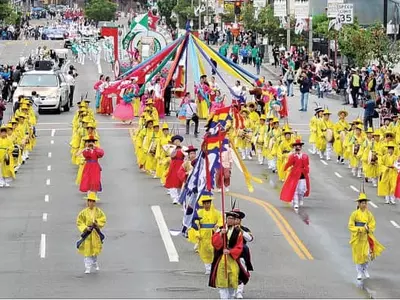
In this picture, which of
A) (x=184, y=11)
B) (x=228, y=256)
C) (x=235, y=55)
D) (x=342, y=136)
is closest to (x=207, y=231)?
(x=228, y=256)

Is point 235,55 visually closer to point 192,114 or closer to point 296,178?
point 192,114

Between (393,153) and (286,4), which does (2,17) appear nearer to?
(286,4)

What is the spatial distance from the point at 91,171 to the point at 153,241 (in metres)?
4.48

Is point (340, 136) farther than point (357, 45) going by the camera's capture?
No

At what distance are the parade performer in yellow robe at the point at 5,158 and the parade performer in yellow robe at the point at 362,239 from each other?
12155mm

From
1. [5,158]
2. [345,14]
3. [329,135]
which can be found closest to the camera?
[5,158]

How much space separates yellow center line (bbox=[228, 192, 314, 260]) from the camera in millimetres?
23234

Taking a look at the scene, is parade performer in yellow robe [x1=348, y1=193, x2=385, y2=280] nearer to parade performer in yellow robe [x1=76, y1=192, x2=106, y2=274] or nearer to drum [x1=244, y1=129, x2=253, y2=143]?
parade performer in yellow robe [x1=76, y1=192, x2=106, y2=274]

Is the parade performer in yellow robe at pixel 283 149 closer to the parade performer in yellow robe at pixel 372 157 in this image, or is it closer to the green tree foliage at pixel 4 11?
the parade performer in yellow robe at pixel 372 157

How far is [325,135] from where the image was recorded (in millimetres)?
35344

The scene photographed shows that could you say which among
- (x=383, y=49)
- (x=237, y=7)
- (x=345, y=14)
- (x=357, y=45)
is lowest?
(x=383, y=49)

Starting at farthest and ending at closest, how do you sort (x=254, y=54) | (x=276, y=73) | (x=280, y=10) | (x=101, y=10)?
(x=101, y=10) → (x=254, y=54) → (x=276, y=73) → (x=280, y=10)

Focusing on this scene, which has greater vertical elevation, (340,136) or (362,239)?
(340,136)

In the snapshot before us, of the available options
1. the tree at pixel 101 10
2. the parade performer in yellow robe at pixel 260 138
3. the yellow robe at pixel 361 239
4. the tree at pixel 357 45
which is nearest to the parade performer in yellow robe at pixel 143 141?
→ the parade performer in yellow robe at pixel 260 138
